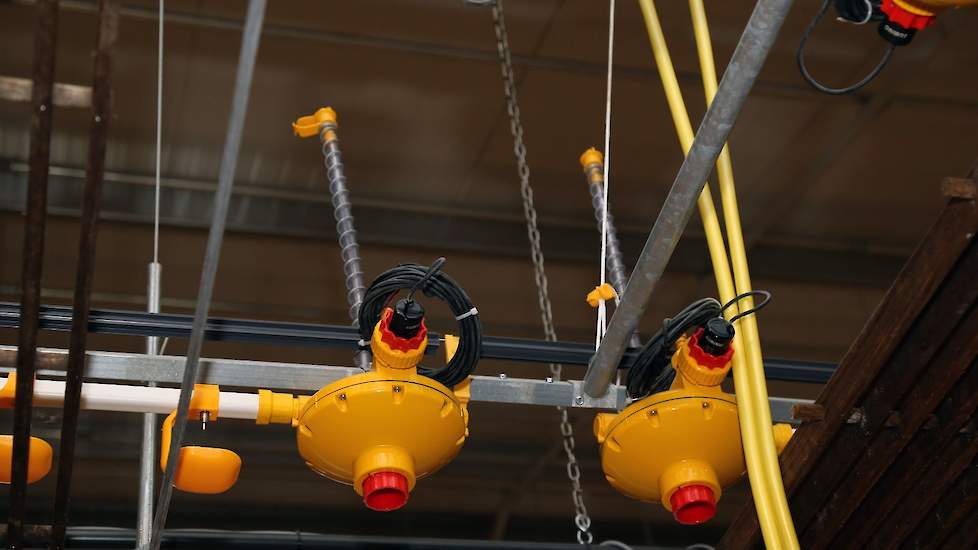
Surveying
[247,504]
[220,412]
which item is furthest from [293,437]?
[220,412]

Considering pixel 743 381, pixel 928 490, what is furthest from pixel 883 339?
pixel 928 490

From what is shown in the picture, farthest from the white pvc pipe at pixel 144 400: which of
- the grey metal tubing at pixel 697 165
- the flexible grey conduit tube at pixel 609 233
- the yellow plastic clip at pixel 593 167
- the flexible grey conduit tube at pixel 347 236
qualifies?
the yellow plastic clip at pixel 593 167

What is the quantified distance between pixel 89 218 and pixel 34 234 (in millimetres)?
98

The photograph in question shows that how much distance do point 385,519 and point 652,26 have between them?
22.5ft

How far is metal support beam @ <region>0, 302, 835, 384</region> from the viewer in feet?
7.95

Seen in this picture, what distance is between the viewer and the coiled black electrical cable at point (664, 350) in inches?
97.9

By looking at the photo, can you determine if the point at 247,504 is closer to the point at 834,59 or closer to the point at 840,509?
the point at 834,59

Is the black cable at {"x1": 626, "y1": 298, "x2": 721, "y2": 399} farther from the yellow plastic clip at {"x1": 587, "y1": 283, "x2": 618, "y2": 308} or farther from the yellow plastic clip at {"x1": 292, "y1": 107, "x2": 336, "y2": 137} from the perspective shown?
the yellow plastic clip at {"x1": 292, "y1": 107, "x2": 336, "y2": 137}

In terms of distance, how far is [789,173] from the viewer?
20.7 feet

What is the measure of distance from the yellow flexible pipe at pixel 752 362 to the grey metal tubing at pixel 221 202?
98 cm

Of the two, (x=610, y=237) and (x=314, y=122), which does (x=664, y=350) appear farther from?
(x=314, y=122)

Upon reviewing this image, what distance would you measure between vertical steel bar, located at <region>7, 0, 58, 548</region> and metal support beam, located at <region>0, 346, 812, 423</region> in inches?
4.3

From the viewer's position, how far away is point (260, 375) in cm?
248

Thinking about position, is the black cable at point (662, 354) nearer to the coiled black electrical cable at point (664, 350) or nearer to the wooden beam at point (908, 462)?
the coiled black electrical cable at point (664, 350)
